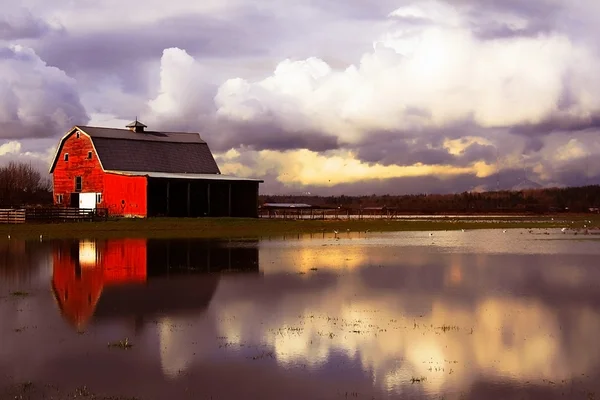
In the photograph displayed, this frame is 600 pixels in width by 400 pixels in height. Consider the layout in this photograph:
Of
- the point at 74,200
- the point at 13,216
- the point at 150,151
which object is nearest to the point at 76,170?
the point at 74,200

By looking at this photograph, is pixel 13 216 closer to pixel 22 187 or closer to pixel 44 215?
pixel 44 215

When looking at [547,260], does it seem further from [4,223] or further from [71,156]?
[71,156]

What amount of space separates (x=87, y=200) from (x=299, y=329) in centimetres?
6102

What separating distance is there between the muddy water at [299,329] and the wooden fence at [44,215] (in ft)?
105

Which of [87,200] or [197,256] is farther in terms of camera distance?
[87,200]

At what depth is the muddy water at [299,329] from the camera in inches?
468

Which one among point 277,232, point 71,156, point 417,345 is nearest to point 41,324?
point 417,345

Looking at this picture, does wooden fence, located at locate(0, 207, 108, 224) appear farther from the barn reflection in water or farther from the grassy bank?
the barn reflection in water

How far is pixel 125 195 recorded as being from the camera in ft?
223

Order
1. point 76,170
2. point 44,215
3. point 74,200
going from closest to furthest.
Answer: point 44,215, point 76,170, point 74,200

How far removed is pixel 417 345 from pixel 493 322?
349 centimetres

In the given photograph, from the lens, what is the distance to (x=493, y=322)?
56.7 feet

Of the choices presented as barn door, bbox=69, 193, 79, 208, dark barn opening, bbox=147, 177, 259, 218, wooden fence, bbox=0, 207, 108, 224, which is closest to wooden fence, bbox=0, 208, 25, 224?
wooden fence, bbox=0, 207, 108, 224

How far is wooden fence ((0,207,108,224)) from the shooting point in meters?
61.0
